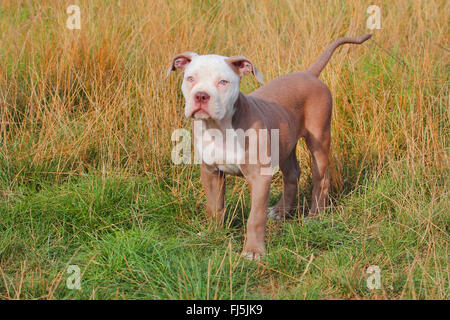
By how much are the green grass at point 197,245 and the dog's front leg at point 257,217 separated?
0.09 metres

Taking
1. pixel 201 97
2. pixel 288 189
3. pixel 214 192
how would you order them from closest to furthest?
1. pixel 201 97
2. pixel 214 192
3. pixel 288 189

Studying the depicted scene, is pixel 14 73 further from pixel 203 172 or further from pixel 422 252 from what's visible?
pixel 422 252

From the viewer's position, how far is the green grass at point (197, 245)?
2.98 m

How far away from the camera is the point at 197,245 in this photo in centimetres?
352

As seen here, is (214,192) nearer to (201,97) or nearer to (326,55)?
(201,97)

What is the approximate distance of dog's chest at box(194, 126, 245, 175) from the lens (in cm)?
351

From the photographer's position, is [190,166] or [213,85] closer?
[213,85]

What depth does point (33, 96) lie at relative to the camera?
478cm

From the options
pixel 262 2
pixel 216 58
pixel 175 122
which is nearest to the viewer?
pixel 216 58

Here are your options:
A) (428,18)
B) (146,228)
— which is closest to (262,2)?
(428,18)

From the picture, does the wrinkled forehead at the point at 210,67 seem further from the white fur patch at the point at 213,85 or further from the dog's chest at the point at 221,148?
the dog's chest at the point at 221,148

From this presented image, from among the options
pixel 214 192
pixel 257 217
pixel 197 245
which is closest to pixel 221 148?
pixel 214 192

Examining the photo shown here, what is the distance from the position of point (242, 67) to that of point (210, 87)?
0.40 meters
